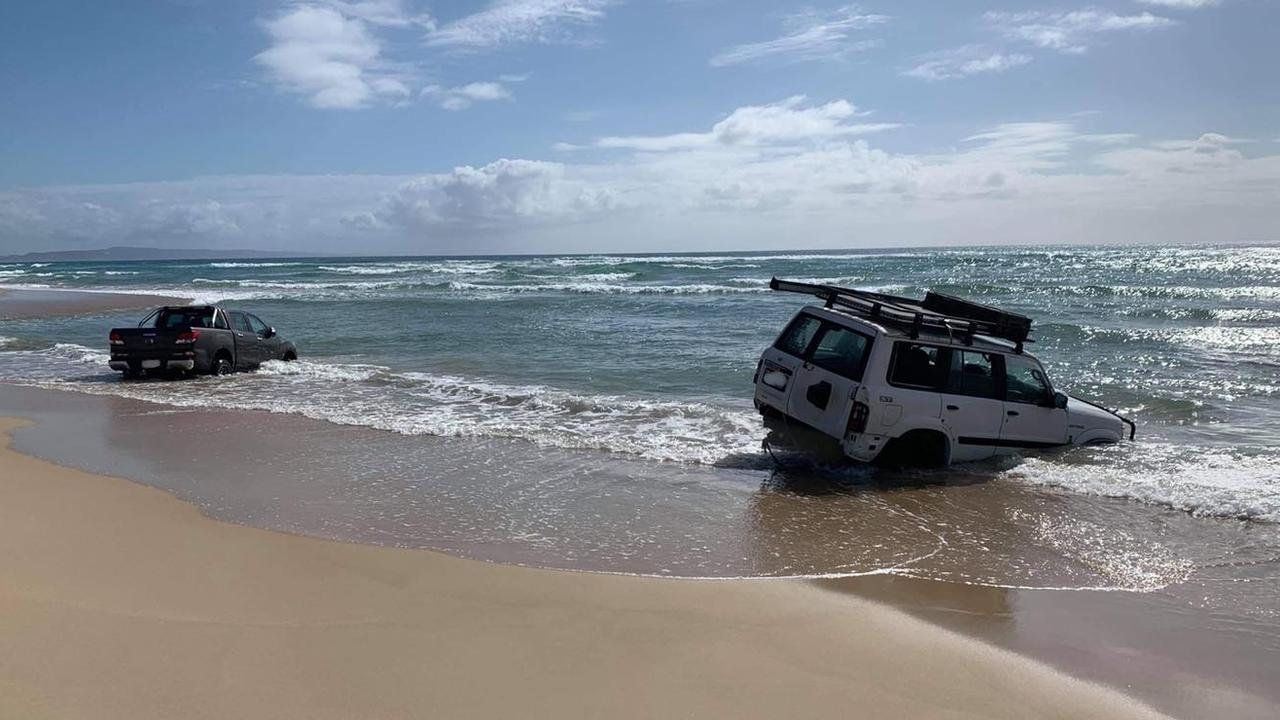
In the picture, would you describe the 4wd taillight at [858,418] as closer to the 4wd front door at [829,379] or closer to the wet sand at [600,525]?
the 4wd front door at [829,379]

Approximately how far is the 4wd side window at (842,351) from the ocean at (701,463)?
3.96 ft

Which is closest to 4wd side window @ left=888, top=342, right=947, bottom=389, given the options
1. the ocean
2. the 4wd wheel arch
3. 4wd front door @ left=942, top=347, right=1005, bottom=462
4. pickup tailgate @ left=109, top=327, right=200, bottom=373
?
4wd front door @ left=942, top=347, right=1005, bottom=462

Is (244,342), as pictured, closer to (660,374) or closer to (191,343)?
(191,343)

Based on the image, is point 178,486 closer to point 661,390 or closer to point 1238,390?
point 661,390

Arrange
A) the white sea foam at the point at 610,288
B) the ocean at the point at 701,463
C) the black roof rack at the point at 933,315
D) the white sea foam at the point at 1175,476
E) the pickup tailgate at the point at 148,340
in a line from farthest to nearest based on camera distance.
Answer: the white sea foam at the point at 610,288 < the pickup tailgate at the point at 148,340 < the black roof rack at the point at 933,315 < the white sea foam at the point at 1175,476 < the ocean at the point at 701,463

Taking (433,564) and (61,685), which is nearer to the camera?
(61,685)

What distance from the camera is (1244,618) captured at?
221 inches

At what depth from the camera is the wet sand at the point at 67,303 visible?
109 feet

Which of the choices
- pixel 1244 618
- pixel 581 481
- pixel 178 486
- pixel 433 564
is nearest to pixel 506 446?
pixel 581 481

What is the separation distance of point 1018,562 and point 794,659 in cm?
286

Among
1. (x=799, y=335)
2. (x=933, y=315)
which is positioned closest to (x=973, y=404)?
(x=933, y=315)

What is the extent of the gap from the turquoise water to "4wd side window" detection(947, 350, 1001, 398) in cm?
95

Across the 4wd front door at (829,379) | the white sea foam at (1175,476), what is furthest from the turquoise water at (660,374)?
the 4wd front door at (829,379)

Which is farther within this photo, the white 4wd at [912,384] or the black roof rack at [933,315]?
the black roof rack at [933,315]
